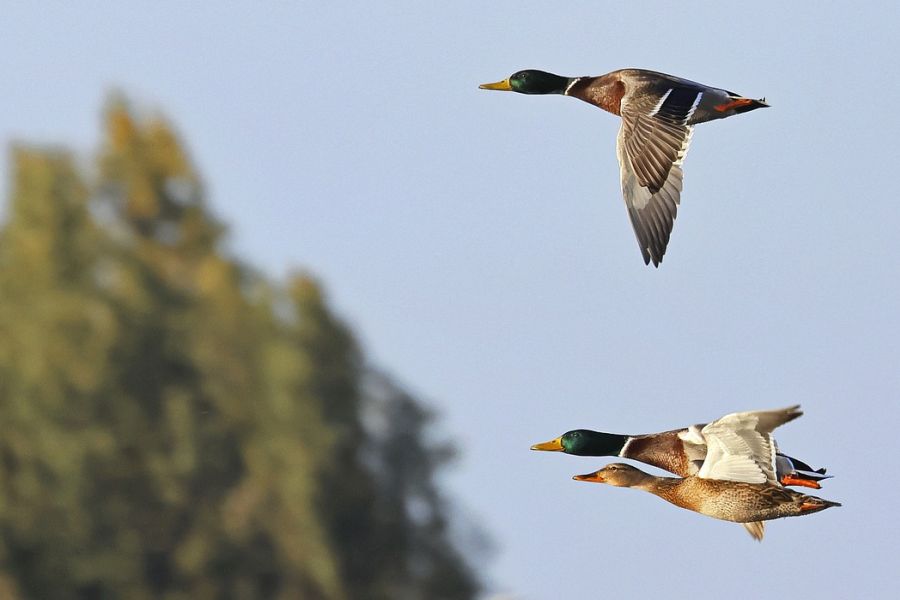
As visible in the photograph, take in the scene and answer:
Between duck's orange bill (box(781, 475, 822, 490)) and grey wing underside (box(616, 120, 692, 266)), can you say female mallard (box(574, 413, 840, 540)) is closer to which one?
duck's orange bill (box(781, 475, 822, 490))

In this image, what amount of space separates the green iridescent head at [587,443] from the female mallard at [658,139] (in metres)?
1.26

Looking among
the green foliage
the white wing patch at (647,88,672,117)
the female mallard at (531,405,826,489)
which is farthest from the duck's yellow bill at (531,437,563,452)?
the green foliage

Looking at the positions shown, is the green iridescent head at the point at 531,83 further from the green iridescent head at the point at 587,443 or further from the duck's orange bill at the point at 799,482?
the duck's orange bill at the point at 799,482

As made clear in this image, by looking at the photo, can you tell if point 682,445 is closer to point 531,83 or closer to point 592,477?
point 592,477

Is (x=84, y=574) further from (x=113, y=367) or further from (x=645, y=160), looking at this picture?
(x=645, y=160)

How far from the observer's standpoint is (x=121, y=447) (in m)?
43.7

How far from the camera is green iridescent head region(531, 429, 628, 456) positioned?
44.9ft

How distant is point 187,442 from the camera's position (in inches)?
1704

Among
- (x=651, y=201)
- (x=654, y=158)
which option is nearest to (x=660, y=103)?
(x=654, y=158)

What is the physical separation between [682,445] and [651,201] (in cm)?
216

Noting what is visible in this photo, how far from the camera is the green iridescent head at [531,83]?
15945 mm

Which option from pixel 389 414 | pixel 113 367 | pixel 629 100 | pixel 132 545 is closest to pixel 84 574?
pixel 132 545

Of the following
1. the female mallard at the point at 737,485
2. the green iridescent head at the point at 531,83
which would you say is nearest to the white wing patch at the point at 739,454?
the female mallard at the point at 737,485

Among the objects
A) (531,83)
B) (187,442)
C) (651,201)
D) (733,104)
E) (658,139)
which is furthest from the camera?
(187,442)
